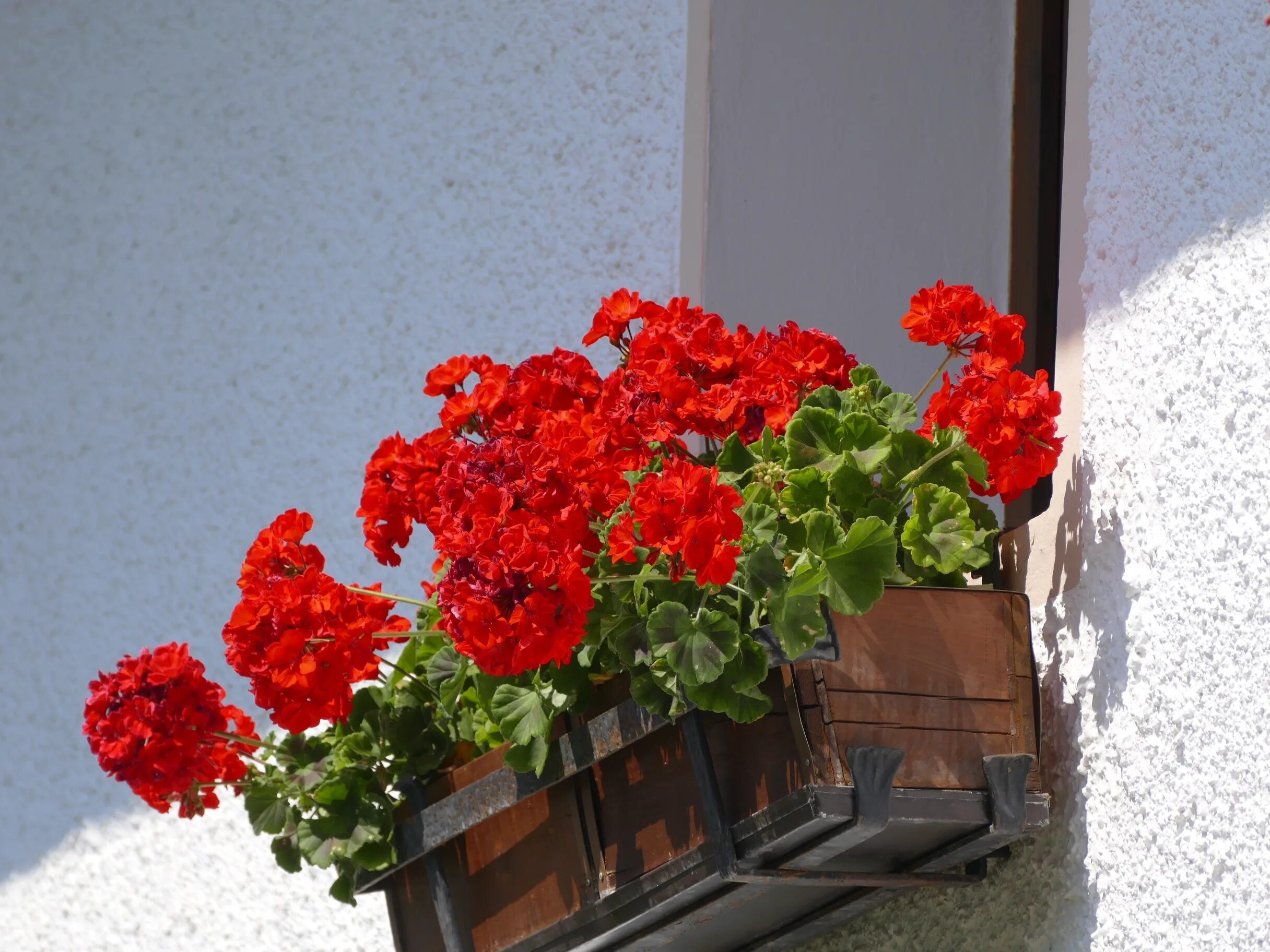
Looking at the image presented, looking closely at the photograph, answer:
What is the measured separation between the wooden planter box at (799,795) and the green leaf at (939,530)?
3 centimetres

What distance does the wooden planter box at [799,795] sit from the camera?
1.13 meters

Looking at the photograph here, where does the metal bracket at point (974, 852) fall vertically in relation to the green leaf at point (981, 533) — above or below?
below

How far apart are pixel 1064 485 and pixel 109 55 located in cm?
204

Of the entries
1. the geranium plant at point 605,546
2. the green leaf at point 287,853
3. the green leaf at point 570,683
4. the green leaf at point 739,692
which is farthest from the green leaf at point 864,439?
the green leaf at point 287,853

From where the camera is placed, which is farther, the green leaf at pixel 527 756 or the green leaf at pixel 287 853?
the green leaf at pixel 287 853

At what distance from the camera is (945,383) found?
4.07ft

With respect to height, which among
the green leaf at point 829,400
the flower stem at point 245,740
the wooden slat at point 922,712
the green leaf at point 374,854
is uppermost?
the green leaf at point 829,400

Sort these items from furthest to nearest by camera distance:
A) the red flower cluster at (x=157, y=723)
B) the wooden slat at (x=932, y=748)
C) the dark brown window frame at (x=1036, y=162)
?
1. the dark brown window frame at (x=1036, y=162)
2. the red flower cluster at (x=157, y=723)
3. the wooden slat at (x=932, y=748)

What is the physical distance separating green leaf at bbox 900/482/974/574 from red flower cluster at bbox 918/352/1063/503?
47 millimetres

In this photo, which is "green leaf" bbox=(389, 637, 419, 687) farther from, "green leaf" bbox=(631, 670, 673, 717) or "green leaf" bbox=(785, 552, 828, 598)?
"green leaf" bbox=(785, 552, 828, 598)

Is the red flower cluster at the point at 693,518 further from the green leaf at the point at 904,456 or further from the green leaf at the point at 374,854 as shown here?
the green leaf at the point at 374,854

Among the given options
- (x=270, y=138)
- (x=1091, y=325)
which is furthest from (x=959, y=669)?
(x=270, y=138)

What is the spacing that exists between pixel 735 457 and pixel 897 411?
6.5 inches

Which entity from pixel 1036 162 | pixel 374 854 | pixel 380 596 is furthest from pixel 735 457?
pixel 1036 162
